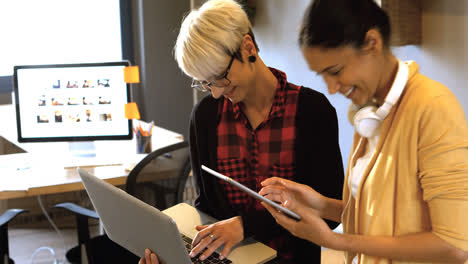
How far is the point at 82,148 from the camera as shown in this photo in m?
2.60

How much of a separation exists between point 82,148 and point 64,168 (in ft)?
0.79

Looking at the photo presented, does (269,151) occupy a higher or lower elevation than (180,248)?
higher

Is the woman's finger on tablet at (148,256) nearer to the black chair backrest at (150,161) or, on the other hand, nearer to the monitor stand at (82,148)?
the black chair backrest at (150,161)

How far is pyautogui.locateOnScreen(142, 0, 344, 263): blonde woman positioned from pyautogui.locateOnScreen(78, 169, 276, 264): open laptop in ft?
0.15

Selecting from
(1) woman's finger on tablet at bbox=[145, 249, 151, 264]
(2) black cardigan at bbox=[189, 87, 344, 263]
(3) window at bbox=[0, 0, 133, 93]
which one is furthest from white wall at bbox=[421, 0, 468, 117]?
(3) window at bbox=[0, 0, 133, 93]

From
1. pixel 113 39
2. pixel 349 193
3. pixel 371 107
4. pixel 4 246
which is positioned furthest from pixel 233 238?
pixel 113 39

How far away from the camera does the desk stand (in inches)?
82.8

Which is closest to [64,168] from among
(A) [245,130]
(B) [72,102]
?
(B) [72,102]

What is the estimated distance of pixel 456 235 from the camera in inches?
34.0

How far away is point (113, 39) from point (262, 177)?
2956 millimetres

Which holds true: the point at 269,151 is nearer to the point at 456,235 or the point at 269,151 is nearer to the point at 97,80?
the point at 456,235

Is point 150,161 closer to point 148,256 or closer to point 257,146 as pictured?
point 257,146

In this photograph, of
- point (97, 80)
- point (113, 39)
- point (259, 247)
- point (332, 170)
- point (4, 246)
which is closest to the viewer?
point (259, 247)

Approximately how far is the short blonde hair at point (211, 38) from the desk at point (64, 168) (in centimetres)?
79
